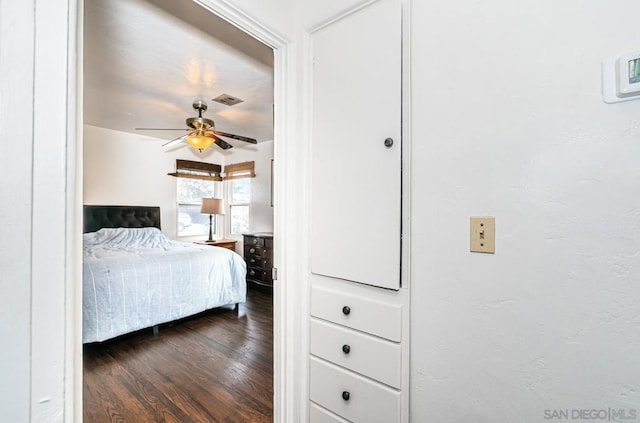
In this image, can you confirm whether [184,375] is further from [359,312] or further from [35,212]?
[35,212]

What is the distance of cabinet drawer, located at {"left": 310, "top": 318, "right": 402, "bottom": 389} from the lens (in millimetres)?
1161

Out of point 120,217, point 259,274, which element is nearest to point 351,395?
point 259,274


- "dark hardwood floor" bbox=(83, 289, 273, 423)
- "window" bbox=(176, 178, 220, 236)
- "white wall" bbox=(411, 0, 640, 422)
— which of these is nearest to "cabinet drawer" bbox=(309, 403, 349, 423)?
"white wall" bbox=(411, 0, 640, 422)

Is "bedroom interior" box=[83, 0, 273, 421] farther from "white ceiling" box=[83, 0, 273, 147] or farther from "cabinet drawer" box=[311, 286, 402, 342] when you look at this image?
"cabinet drawer" box=[311, 286, 402, 342]

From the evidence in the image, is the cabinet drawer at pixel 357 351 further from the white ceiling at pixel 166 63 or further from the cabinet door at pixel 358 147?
the white ceiling at pixel 166 63

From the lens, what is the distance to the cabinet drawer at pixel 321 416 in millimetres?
1324

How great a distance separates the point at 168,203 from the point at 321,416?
189 inches

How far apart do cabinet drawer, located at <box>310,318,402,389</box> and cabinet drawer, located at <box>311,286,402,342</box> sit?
3 cm

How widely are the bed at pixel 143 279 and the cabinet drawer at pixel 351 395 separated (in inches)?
88.1

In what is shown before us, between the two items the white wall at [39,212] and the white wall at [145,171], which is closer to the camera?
the white wall at [39,212]

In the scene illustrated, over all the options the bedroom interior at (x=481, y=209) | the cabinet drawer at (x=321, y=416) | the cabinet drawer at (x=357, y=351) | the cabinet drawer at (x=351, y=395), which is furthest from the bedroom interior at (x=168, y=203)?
the bedroom interior at (x=481, y=209)

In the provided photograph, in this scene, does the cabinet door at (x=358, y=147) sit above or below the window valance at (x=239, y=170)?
below

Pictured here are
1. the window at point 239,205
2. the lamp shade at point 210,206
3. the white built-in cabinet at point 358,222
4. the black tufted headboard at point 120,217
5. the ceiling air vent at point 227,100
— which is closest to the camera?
the white built-in cabinet at point 358,222

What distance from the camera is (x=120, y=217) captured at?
454 centimetres
